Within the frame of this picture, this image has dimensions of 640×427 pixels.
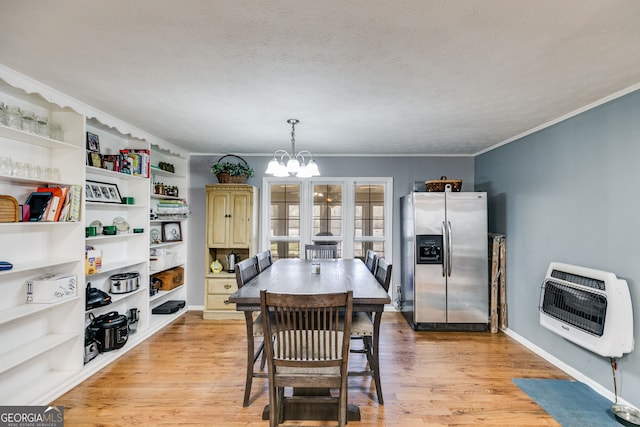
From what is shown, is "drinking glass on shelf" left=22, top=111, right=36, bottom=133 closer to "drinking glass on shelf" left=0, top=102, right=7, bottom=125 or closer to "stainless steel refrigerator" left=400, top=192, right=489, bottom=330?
"drinking glass on shelf" left=0, top=102, right=7, bottom=125

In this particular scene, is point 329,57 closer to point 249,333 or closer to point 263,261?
point 249,333

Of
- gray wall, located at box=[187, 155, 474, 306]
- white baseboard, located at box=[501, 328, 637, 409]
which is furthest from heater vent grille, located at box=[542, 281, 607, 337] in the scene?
gray wall, located at box=[187, 155, 474, 306]

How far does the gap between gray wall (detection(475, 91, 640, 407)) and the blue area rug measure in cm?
17

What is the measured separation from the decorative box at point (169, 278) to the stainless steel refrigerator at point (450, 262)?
3.21m

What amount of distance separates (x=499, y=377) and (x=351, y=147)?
118 inches

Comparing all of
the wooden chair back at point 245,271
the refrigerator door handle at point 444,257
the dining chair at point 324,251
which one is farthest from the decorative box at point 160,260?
the refrigerator door handle at point 444,257

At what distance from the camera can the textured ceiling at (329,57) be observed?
1.45m

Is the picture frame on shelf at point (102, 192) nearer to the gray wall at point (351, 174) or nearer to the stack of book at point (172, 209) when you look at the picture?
the stack of book at point (172, 209)

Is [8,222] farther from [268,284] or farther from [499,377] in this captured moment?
[499,377]

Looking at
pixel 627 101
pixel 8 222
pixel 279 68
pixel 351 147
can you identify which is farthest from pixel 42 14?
pixel 627 101

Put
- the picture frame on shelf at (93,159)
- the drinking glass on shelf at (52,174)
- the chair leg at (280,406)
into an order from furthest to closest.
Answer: the picture frame on shelf at (93,159)
the drinking glass on shelf at (52,174)
the chair leg at (280,406)

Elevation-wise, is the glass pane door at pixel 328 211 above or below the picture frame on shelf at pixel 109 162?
below

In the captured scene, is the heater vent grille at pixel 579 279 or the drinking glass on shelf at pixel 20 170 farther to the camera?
the heater vent grille at pixel 579 279

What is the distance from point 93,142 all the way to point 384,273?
304cm
